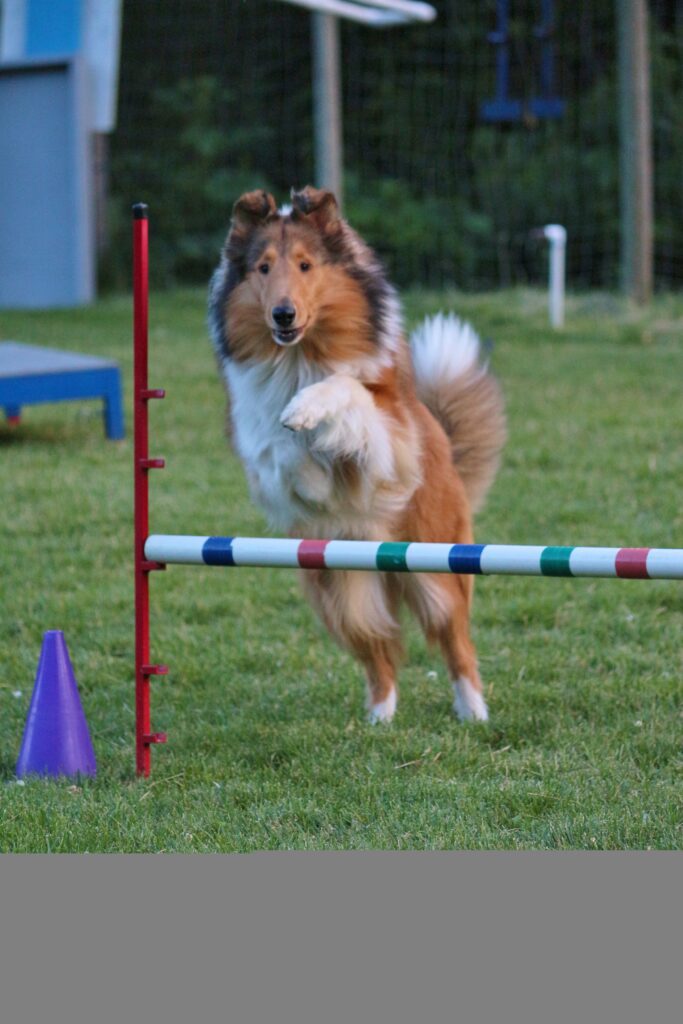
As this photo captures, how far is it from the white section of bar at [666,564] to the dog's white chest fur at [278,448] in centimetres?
113

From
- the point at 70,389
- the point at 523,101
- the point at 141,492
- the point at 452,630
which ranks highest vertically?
the point at 523,101

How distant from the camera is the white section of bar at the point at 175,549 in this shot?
3463 millimetres

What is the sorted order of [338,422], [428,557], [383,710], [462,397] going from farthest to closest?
[462,397], [383,710], [338,422], [428,557]

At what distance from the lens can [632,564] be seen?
3021 mm

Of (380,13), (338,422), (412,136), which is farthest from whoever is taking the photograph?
(412,136)

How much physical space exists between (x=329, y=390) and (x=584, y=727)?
1.20 meters

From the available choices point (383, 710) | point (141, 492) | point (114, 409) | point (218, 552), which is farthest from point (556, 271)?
point (218, 552)

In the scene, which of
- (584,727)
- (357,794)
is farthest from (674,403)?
(357,794)

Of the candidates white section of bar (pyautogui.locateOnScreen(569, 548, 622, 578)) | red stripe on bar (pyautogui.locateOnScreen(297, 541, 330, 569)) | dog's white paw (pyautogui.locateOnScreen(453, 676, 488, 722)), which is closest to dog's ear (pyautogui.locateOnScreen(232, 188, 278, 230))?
red stripe on bar (pyautogui.locateOnScreen(297, 541, 330, 569))

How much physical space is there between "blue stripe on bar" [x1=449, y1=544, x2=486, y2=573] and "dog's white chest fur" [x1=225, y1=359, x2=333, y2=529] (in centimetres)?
76

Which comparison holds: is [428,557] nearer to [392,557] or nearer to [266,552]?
[392,557]

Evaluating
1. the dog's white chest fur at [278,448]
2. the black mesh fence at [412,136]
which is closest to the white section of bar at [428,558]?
the dog's white chest fur at [278,448]

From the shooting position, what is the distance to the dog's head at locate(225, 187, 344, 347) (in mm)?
3693

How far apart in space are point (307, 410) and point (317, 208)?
60cm
